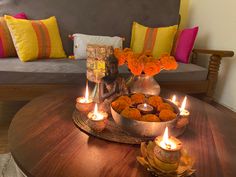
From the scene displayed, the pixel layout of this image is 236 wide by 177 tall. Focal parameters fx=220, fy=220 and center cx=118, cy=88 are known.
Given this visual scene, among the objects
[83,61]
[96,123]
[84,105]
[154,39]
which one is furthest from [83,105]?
[154,39]

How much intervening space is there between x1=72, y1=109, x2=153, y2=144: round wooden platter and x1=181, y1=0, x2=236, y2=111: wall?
162cm

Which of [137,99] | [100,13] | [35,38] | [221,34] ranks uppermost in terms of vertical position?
[100,13]

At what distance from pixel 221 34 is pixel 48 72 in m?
1.65

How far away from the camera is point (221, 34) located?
2.13 meters

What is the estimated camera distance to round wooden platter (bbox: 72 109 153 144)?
0.75 m

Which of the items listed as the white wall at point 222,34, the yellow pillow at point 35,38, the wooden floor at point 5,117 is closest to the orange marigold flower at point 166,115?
the wooden floor at point 5,117

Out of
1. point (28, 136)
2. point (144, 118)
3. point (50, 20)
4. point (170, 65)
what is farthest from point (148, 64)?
point (50, 20)

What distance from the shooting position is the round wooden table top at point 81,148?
606 mm

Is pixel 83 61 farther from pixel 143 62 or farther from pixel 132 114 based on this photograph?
pixel 132 114

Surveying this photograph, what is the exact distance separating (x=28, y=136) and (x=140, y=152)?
374 millimetres

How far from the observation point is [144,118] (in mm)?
748

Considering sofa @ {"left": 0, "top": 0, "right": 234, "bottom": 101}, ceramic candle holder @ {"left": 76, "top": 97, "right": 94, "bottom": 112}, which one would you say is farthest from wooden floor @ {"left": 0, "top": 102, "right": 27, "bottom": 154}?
ceramic candle holder @ {"left": 76, "top": 97, "right": 94, "bottom": 112}

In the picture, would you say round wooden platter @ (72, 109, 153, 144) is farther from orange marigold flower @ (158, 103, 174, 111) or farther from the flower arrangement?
the flower arrangement

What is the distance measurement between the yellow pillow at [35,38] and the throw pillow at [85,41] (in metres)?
0.15
